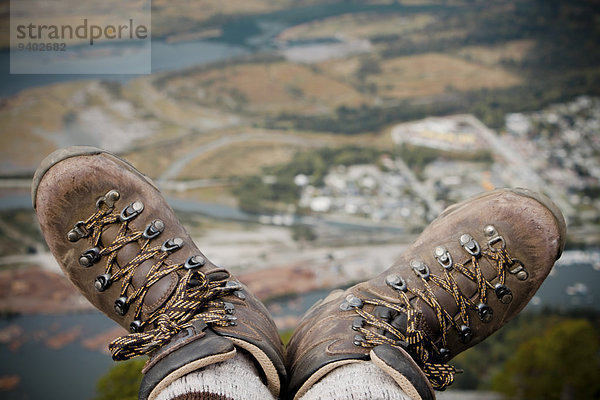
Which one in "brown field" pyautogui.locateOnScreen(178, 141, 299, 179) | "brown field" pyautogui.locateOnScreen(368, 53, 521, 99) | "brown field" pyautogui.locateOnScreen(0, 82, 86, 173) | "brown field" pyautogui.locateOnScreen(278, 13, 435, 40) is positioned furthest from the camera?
"brown field" pyautogui.locateOnScreen(278, 13, 435, 40)

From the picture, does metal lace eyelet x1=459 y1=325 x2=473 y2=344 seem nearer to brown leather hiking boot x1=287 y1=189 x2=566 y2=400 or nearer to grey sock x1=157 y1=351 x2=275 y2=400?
brown leather hiking boot x1=287 y1=189 x2=566 y2=400

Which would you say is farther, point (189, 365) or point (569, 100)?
point (569, 100)

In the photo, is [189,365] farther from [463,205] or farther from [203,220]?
[203,220]

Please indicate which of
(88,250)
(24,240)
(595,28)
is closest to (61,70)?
(24,240)

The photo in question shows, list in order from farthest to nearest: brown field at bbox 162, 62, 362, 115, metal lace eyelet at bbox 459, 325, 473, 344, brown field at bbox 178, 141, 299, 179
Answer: brown field at bbox 162, 62, 362, 115, brown field at bbox 178, 141, 299, 179, metal lace eyelet at bbox 459, 325, 473, 344

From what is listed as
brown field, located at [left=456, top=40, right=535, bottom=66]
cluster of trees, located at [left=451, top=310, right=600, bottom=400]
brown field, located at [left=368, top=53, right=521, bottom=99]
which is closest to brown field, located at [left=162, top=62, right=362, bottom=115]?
brown field, located at [left=368, top=53, right=521, bottom=99]

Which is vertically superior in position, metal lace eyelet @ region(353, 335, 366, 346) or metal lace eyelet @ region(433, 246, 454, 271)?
metal lace eyelet @ region(433, 246, 454, 271)

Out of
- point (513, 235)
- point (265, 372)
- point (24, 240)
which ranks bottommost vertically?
point (24, 240)
